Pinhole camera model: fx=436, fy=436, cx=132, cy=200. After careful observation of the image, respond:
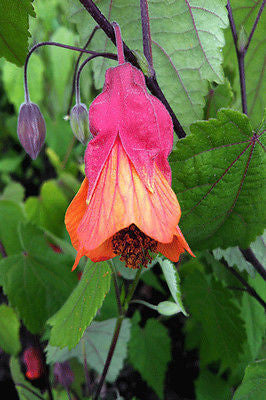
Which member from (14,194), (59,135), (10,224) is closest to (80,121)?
(10,224)

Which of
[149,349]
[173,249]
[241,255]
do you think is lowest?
[149,349]

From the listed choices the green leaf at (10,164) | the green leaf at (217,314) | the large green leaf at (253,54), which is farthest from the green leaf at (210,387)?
the green leaf at (10,164)

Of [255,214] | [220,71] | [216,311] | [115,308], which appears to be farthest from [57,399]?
[220,71]

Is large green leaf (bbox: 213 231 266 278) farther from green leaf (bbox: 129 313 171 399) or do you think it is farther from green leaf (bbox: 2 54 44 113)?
green leaf (bbox: 2 54 44 113)

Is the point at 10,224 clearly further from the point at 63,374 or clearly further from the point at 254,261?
the point at 254,261

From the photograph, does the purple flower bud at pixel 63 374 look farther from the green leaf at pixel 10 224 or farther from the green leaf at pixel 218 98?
the green leaf at pixel 218 98

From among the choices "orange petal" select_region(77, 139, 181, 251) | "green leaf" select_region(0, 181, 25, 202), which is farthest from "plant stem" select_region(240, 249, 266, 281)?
"green leaf" select_region(0, 181, 25, 202)
